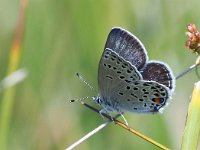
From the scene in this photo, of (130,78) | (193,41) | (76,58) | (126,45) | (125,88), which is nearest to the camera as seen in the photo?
(193,41)

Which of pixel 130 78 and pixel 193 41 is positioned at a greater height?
pixel 193 41

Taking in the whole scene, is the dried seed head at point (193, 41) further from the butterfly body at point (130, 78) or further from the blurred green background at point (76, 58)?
the blurred green background at point (76, 58)

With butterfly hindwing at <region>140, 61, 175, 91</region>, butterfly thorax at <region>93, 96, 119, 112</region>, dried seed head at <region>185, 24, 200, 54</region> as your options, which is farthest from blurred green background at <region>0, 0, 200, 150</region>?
dried seed head at <region>185, 24, 200, 54</region>

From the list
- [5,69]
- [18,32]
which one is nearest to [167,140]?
[18,32]

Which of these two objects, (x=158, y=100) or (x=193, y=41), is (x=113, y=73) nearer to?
(x=158, y=100)

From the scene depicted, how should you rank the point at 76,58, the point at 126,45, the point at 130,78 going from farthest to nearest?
the point at 76,58 → the point at 130,78 → the point at 126,45

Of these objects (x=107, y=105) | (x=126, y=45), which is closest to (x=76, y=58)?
(x=107, y=105)

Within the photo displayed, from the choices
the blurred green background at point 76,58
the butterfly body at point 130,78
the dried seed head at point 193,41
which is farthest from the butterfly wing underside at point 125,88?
the blurred green background at point 76,58
